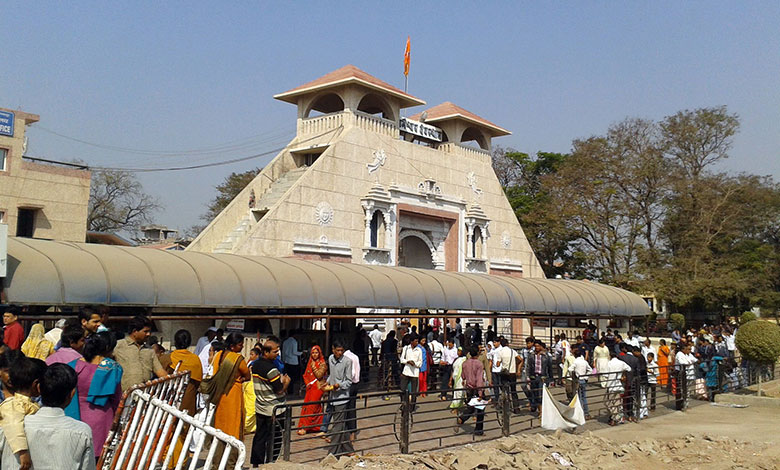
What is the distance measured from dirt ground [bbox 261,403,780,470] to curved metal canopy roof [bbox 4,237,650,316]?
5.65m

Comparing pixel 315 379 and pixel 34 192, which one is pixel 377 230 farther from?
pixel 315 379

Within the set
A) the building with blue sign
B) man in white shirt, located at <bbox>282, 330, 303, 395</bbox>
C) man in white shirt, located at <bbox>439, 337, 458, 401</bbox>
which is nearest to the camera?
man in white shirt, located at <bbox>282, 330, 303, 395</bbox>

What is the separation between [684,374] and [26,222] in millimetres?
21803

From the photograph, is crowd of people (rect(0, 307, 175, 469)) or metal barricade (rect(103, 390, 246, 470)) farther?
metal barricade (rect(103, 390, 246, 470))

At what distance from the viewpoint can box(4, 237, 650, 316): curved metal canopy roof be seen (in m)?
11.4

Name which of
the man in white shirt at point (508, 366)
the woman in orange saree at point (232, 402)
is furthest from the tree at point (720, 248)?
the woman in orange saree at point (232, 402)

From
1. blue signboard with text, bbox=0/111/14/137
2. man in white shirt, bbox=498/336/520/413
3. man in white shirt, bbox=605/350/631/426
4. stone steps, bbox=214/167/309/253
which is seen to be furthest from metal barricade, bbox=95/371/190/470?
blue signboard with text, bbox=0/111/14/137

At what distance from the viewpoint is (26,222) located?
80.3 feet

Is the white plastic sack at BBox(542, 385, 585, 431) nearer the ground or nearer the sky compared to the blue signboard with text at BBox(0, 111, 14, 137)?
nearer the ground

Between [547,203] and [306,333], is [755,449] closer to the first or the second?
[306,333]

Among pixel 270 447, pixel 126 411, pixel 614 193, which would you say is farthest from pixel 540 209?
pixel 126 411

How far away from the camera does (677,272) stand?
36562 mm

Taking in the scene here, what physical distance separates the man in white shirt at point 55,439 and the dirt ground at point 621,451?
4.03m

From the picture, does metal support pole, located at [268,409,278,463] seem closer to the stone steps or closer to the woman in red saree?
the woman in red saree
